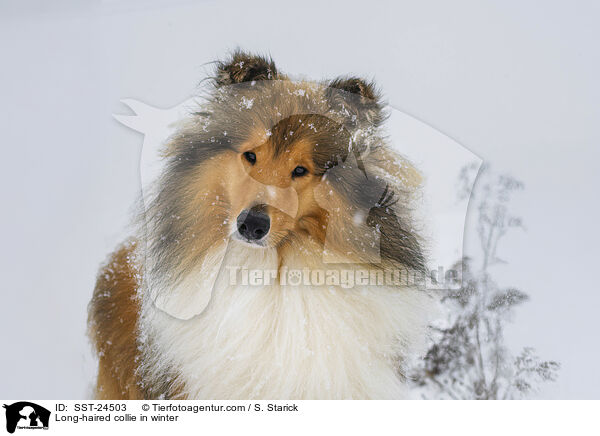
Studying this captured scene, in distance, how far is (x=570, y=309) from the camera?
1627mm

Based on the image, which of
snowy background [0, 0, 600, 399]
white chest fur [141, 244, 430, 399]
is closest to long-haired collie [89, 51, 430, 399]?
white chest fur [141, 244, 430, 399]

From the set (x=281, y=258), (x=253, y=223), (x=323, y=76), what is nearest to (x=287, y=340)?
(x=281, y=258)

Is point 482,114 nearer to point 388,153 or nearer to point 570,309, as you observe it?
point 388,153

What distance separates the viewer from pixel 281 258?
58.7 inches

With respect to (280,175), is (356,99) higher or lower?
higher

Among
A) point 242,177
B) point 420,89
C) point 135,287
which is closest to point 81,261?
point 135,287

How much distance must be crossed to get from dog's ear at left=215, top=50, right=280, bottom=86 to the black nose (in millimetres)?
509

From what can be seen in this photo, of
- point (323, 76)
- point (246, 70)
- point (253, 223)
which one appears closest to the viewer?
point (253, 223)

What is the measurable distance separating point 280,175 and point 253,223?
189 mm

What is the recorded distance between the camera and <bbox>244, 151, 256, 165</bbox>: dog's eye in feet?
4.82

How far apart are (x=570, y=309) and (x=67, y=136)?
2139 mm

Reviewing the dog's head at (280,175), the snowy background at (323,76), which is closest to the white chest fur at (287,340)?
the dog's head at (280,175)
